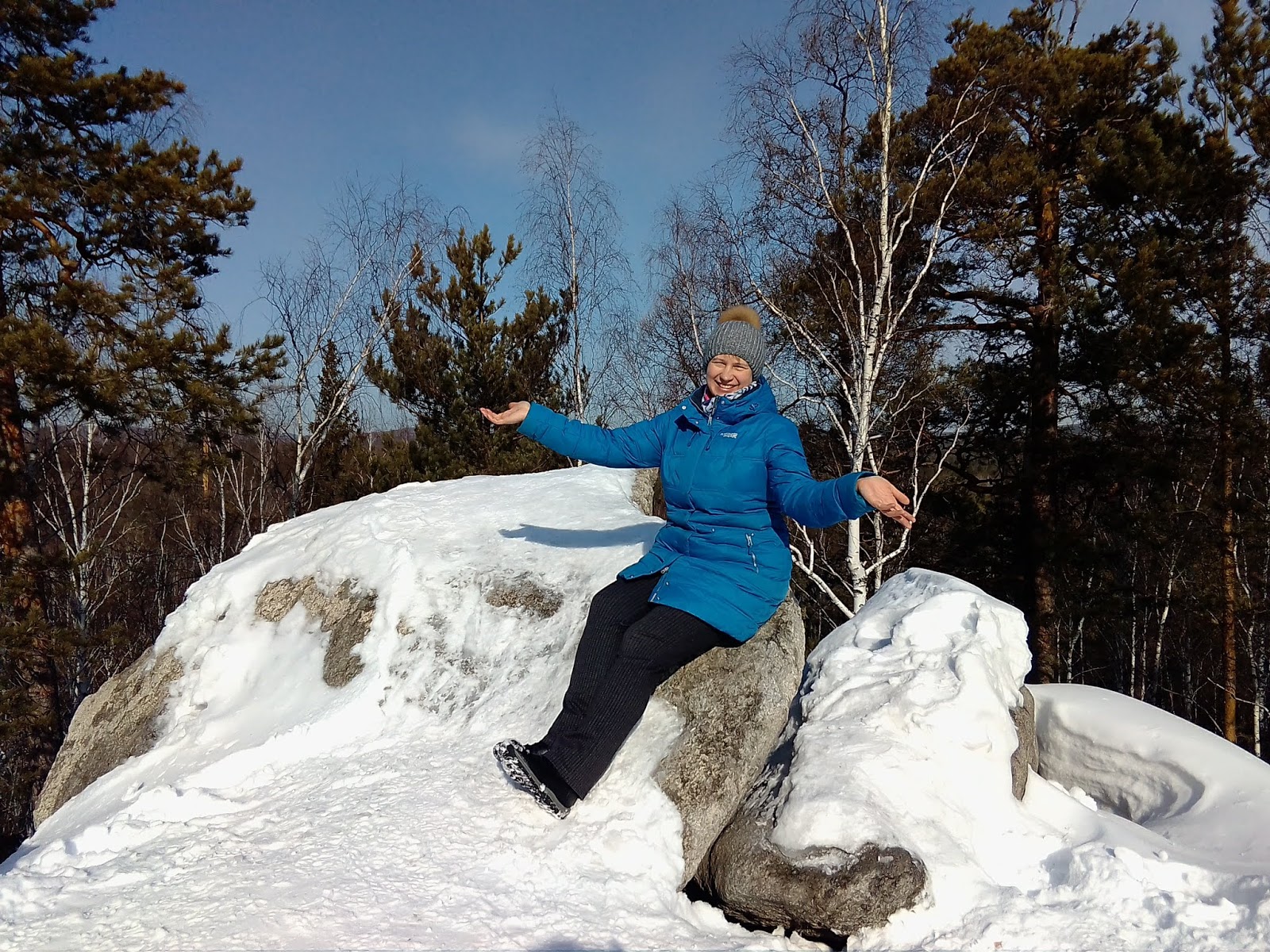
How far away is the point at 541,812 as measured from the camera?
2984mm

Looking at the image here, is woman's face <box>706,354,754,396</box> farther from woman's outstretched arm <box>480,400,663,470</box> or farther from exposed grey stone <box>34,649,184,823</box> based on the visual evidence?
exposed grey stone <box>34,649,184,823</box>

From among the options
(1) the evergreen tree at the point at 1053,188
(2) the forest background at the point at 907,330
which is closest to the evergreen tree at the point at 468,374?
(2) the forest background at the point at 907,330

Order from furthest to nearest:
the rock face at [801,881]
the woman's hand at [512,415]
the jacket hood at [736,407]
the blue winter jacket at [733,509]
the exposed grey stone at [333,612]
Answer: the exposed grey stone at [333,612] → the woman's hand at [512,415] → the jacket hood at [736,407] → the blue winter jacket at [733,509] → the rock face at [801,881]

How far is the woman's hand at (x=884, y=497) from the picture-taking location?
289 centimetres

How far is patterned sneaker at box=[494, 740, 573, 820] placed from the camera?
291cm

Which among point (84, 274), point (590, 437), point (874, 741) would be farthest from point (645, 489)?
point (84, 274)

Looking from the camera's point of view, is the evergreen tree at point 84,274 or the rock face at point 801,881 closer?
the rock face at point 801,881

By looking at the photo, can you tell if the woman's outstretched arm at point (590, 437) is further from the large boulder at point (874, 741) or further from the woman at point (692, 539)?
the large boulder at point (874, 741)

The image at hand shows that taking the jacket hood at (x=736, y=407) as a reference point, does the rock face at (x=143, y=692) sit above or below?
below

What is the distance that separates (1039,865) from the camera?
9.44 ft

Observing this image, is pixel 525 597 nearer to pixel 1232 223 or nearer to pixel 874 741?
pixel 874 741

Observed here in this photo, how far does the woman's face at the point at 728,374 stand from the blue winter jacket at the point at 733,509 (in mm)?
73

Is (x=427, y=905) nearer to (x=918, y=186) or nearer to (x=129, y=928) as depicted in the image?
(x=129, y=928)

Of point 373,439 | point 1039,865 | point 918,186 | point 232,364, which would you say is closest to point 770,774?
point 1039,865
